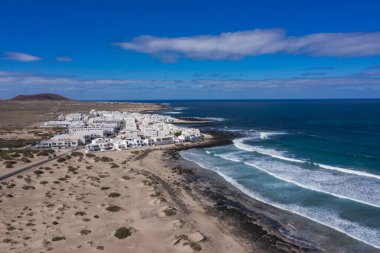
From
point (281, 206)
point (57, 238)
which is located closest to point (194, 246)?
point (57, 238)

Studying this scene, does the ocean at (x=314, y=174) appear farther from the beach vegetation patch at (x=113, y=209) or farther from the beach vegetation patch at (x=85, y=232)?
the beach vegetation patch at (x=85, y=232)

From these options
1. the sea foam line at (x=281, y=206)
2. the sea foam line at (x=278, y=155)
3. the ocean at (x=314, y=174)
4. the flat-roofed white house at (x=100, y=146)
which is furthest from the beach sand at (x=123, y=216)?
the flat-roofed white house at (x=100, y=146)

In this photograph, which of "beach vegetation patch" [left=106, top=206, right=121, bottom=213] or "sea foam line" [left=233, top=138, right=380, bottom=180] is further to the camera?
"sea foam line" [left=233, top=138, right=380, bottom=180]

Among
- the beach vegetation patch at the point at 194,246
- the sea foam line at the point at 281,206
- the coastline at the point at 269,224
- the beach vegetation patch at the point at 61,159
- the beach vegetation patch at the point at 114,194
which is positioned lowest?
the coastline at the point at 269,224

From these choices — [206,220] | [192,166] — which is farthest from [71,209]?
[192,166]

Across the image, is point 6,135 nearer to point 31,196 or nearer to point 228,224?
point 31,196

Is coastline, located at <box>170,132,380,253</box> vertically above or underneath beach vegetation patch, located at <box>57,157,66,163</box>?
underneath

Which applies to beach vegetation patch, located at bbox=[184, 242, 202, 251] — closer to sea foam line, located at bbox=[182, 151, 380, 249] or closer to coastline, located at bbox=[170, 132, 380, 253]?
coastline, located at bbox=[170, 132, 380, 253]

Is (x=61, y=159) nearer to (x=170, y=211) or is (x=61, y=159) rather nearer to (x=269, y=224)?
(x=170, y=211)

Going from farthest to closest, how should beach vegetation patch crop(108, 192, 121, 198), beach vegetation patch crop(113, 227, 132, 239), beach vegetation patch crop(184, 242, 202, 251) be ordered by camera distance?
beach vegetation patch crop(108, 192, 121, 198) → beach vegetation patch crop(113, 227, 132, 239) → beach vegetation patch crop(184, 242, 202, 251)

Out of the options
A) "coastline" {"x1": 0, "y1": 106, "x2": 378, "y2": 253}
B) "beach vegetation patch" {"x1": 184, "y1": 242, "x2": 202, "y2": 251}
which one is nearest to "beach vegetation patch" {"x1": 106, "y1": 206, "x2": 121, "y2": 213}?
"coastline" {"x1": 0, "y1": 106, "x2": 378, "y2": 253}

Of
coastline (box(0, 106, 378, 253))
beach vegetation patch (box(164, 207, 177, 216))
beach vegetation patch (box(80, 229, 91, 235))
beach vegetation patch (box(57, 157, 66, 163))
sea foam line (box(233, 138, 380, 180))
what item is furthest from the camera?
beach vegetation patch (box(57, 157, 66, 163))

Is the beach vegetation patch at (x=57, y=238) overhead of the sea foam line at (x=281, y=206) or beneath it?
overhead
